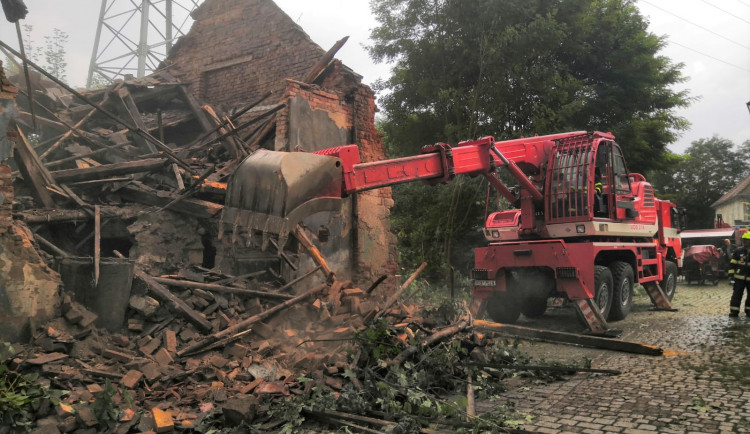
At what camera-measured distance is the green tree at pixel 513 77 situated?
14398mm

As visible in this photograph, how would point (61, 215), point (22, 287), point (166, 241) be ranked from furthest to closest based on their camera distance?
point (166, 241) < point (61, 215) < point (22, 287)

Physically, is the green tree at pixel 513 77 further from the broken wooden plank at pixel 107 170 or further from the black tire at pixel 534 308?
the broken wooden plank at pixel 107 170

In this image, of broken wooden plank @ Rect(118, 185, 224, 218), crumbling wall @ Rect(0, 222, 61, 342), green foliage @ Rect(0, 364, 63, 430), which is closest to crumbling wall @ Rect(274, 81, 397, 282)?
broken wooden plank @ Rect(118, 185, 224, 218)

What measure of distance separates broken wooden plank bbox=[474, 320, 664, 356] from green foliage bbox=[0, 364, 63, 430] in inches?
240

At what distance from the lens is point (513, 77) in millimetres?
14680

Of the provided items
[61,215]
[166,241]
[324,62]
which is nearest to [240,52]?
[324,62]

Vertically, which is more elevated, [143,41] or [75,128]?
[143,41]

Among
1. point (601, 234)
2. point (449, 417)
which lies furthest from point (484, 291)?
point (449, 417)

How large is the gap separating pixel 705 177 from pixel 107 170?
49.8m

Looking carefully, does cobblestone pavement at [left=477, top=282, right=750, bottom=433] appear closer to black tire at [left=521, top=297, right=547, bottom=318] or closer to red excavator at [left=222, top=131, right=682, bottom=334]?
red excavator at [left=222, top=131, right=682, bottom=334]

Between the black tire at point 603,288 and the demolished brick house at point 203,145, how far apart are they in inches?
153

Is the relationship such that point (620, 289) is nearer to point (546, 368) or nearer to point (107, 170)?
point (546, 368)

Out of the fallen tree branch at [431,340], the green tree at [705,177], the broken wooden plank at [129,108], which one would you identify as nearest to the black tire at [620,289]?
the fallen tree branch at [431,340]

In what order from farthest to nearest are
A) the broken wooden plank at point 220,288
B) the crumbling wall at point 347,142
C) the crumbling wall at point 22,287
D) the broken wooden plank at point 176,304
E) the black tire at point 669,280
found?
the black tire at point 669,280 → the crumbling wall at point 347,142 → the broken wooden plank at point 220,288 → the broken wooden plank at point 176,304 → the crumbling wall at point 22,287
